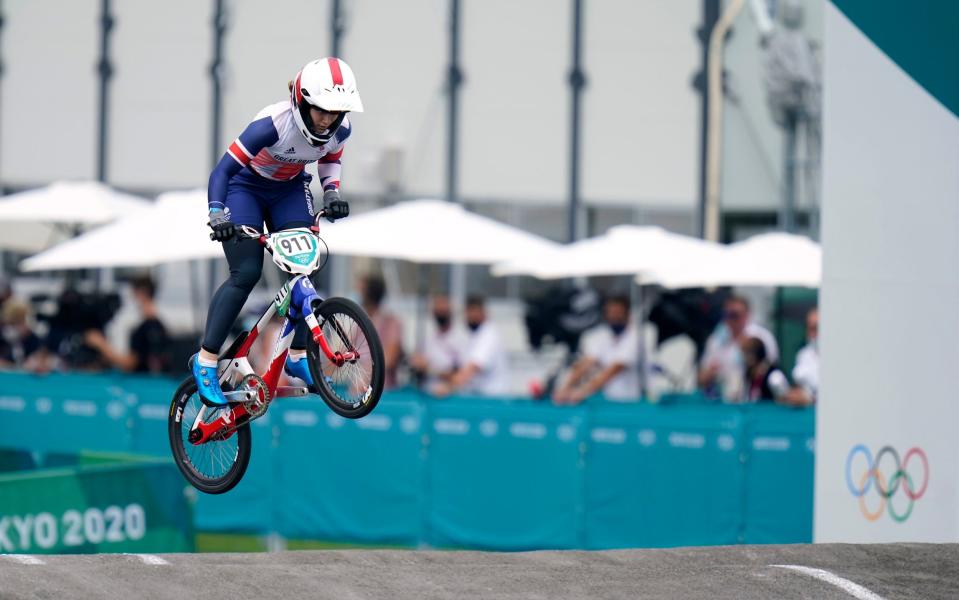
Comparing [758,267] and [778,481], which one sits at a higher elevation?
[758,267]

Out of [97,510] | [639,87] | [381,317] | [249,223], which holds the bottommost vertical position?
[97,510]

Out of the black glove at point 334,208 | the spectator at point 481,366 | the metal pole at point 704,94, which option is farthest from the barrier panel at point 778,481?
the metal pole at point 704,94

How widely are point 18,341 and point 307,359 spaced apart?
400 inches

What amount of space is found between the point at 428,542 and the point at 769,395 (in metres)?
2.97

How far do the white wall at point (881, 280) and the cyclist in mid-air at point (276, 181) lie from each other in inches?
152

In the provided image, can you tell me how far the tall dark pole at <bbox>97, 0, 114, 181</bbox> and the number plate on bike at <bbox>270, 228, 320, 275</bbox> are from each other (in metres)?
15.0

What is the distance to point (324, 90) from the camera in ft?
24.6

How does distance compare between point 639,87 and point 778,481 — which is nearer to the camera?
point 778,481

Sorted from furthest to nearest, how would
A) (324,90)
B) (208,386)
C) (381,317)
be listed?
(381,317) → (208,386) → (324,90)

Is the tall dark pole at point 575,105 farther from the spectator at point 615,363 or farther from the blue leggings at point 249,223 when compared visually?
the blue leggings at point 249,223

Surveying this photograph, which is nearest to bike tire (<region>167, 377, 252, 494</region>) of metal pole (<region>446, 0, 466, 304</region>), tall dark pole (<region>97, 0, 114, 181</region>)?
metal pole (<region>446, 0, 466, 304</region>)

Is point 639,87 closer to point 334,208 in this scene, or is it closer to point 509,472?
point 509,472

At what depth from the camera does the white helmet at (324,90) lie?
7.48 m

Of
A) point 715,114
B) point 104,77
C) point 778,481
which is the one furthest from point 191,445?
point 104,77
